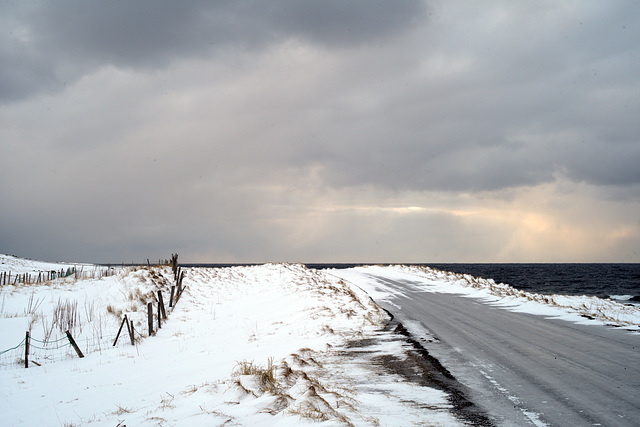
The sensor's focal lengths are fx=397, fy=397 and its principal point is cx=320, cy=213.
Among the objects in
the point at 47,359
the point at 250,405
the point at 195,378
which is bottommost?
the point at 47,359

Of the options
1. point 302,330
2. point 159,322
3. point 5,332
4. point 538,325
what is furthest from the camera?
point 159,322

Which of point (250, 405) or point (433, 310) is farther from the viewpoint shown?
point (433, 310)

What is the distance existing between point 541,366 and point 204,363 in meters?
8.87

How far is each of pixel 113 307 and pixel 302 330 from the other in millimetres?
13021

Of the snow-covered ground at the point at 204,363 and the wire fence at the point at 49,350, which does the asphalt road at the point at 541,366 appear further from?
A: the wire fence at the point at 49,350

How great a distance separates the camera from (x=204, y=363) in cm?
1177

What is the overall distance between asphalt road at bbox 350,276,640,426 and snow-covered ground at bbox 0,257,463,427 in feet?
3.51

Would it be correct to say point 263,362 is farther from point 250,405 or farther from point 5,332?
point 5,332

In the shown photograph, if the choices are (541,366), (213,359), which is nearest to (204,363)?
(213,359)

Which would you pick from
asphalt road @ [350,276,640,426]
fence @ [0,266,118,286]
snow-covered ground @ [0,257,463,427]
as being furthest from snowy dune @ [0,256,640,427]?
fence @ [0,266,118,286]

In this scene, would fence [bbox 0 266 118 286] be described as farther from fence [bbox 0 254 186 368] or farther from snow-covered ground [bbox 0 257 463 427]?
fence [bbox 0 254 186 368]

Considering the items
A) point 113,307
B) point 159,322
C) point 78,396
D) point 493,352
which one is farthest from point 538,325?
point 113,307

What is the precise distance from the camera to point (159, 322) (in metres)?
19.3

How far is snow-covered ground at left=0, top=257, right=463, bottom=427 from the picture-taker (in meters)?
6.37
